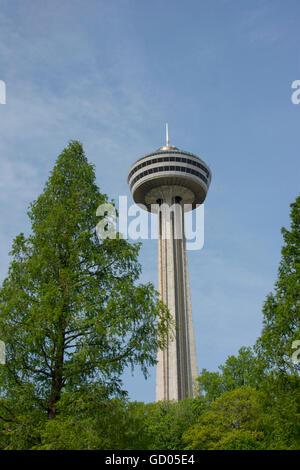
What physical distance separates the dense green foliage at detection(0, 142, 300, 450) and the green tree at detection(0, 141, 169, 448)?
0.03 meters

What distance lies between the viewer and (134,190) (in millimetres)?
93875

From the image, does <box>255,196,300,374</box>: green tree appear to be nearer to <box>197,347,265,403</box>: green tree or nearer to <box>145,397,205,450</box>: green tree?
<box>145,397,205,450</box>: green tree

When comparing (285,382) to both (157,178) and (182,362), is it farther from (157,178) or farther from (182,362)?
(157,178)

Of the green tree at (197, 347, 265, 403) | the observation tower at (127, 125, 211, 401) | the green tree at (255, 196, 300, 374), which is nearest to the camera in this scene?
the green tree at (255, 196, 300, 374)

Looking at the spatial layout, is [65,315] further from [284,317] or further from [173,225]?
[173,225]

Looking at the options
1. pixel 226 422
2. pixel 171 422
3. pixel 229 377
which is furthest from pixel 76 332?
pixel 229 377

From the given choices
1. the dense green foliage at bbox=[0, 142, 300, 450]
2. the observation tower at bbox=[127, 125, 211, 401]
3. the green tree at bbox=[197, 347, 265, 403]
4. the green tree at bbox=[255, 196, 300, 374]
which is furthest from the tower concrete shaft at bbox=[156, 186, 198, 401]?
the dense green foliage at bbox=[0, 142, 300, 450]

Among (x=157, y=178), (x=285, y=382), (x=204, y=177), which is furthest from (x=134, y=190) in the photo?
(x=285, y=382)

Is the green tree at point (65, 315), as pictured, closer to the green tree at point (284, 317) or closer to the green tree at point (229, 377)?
the green tree at point (284, 317)

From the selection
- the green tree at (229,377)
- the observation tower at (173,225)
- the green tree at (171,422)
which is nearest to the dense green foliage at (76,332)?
the green tree at (171,422)

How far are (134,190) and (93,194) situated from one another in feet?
261

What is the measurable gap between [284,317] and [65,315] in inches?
324

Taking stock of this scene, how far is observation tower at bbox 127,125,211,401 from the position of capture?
253 feet

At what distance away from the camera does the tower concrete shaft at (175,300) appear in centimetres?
7600
